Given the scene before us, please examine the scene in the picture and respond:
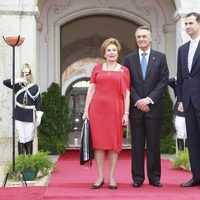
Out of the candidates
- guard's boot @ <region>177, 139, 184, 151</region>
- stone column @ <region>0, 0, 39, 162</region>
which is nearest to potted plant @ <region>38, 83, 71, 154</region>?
stone column @ <region>0, 0, 39, 162</region>

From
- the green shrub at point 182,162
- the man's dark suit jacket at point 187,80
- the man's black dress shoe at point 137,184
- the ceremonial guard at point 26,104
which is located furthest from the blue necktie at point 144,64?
the ceremonial guard at point 26,104

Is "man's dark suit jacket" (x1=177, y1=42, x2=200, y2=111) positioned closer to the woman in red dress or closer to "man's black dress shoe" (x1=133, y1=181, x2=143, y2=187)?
the woman in red dress

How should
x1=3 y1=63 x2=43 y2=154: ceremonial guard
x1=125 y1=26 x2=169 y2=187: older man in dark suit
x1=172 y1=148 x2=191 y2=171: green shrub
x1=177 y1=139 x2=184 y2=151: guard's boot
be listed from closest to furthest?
x1=125 y1=26 x2=169 y2=187: older man in dark suit → x1=172 y1=148 x2=191 y2=171: green shrub → x1=3 y1=63 x2=43 y2=154: ceremonial guard → x1=177 y1=139 x2=184 y2=151: guard's boot

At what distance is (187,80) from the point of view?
664 centimetres

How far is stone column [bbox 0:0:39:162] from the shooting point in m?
11.7

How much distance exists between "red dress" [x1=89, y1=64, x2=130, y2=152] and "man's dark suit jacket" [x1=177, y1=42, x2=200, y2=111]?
685 mm

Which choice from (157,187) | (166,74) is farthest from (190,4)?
(157,187)

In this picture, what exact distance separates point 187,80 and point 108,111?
999 mm

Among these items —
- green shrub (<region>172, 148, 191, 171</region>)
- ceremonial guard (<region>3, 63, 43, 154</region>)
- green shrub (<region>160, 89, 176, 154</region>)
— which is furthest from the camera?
green shrub (<region>160, 89, 176, 154</region>)

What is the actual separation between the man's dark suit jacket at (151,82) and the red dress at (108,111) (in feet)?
0.80

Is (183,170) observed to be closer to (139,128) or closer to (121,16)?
(139,128)

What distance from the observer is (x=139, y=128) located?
6840 mm

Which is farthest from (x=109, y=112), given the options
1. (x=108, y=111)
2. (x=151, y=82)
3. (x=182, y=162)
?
(x=182, y=162)

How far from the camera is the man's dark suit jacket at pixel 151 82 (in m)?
6.78
